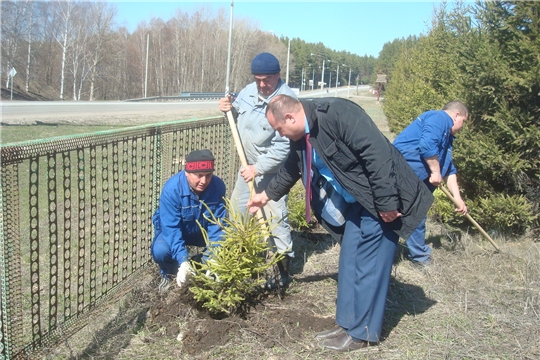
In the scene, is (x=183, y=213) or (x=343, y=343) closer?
(x=343, y=343)

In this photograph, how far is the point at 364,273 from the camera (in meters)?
3.27

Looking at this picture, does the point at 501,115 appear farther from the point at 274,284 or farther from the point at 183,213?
the point at 183,213

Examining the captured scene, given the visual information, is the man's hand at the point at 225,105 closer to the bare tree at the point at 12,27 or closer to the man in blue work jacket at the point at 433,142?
the man in blue work jacket at the point at 433,142

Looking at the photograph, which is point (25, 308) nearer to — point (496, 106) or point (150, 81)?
point (496, 106)

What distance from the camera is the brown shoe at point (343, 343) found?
3309mm

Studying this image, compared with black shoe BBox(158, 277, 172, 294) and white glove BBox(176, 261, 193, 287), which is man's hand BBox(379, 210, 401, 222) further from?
black shoe BBox(158, 277, 172, 294)

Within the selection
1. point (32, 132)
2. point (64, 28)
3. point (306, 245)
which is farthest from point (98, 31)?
point (306, 245)

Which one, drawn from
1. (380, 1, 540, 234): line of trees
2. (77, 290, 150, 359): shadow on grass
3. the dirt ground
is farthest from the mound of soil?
(380, 1, 540, 234): line of trees

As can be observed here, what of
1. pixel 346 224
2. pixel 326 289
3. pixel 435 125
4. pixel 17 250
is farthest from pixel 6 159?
pixel 435 125

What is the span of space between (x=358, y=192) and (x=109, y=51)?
5621cm

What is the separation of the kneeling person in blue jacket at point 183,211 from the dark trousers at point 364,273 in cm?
111

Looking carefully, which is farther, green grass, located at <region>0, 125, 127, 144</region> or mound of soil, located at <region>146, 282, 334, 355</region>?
green grass, located at <region>0, 125, 127, 144</region>

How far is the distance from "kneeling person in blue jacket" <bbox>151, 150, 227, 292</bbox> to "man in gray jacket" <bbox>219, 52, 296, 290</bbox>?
0.37 m

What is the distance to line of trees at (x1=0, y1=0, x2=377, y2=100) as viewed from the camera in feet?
149
